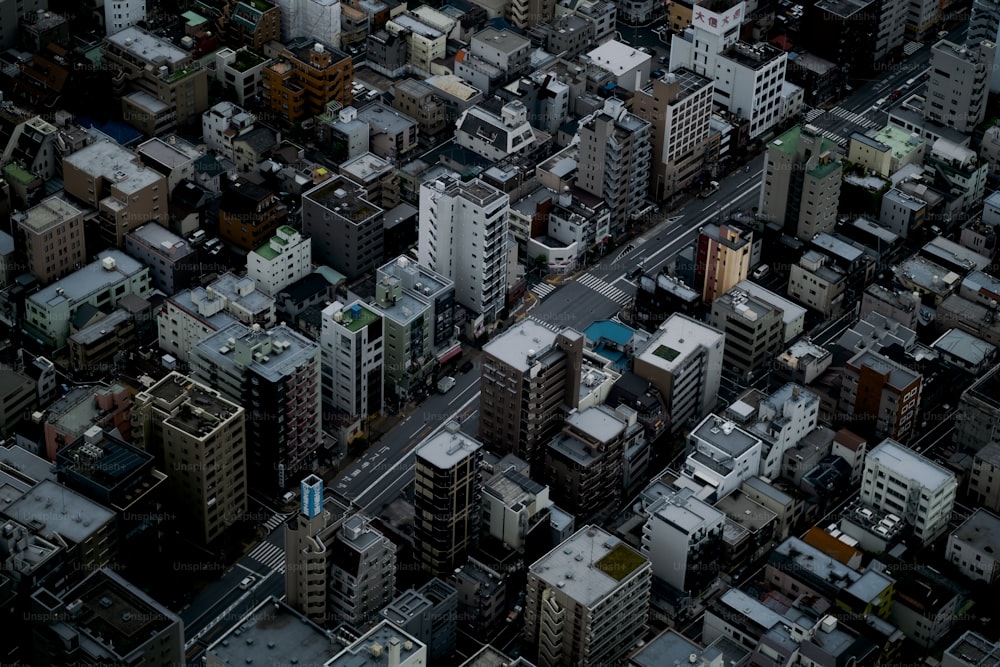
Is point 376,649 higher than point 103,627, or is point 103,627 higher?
point 103,627

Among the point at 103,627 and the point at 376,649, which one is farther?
the point at 103,627

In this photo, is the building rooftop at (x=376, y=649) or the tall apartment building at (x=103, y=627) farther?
the building rooftop at (x=376, y=649)

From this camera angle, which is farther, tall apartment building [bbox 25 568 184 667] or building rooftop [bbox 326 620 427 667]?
building rooftop [bbox 326 620 427 667]
